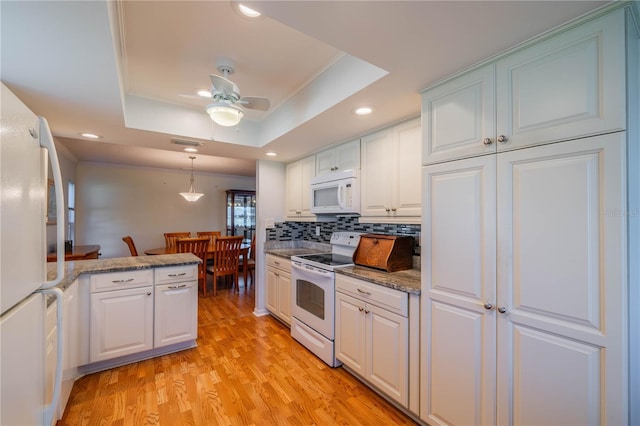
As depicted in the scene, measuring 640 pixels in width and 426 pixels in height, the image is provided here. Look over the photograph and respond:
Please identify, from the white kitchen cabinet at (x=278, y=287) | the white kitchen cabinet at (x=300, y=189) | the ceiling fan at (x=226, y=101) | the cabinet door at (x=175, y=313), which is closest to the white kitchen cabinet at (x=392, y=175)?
the white kitchen cabinet at (x=300, y=189)

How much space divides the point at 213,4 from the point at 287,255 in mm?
2346

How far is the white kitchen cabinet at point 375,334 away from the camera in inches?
69.5

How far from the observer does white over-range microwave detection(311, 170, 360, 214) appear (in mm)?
2594

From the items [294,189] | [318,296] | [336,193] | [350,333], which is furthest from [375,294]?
[294,189]

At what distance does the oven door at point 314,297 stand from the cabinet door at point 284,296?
148mm

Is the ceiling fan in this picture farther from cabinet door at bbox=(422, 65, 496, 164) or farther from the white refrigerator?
cabinet door at bbox=(422, 65, 496, 164)

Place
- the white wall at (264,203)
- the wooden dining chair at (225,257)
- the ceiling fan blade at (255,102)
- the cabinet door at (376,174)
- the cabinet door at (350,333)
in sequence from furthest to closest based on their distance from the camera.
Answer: the wooden dining chair at (225,257) → the white wall at (264,203) → the cabinet door at (376,174) → the cabinet door at (350,333) → the ceiling fan blade at (255,102)

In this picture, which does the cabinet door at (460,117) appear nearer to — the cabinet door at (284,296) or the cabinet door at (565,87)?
the cabinet door at (565,87)

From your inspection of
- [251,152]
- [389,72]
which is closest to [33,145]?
[389,72]

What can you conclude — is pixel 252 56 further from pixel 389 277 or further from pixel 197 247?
pixel 197 247

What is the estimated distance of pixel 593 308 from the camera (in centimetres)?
106

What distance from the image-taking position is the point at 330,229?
3.47m

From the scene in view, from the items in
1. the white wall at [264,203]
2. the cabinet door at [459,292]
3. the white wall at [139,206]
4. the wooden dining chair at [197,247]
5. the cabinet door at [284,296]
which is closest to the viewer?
the cabinet door at [459,292]

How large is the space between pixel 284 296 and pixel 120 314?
1532mm
